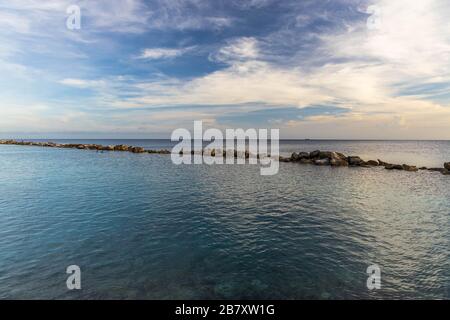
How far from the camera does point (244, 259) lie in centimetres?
1526

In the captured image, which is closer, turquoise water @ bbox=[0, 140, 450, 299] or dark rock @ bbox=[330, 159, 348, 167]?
turquoise water @ bbox=[0, 140, 450, 299]

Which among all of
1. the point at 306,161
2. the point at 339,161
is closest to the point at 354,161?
the point at 339,161

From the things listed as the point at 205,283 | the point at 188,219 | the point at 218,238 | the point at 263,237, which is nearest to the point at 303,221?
the point at 263,237

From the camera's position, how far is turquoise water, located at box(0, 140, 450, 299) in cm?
1253

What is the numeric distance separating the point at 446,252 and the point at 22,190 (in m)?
43.3

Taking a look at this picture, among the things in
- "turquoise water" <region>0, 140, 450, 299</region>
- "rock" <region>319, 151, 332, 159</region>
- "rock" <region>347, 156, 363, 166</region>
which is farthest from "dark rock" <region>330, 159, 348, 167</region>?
"turquoise water" <region>0, 140, 450, 299</region>

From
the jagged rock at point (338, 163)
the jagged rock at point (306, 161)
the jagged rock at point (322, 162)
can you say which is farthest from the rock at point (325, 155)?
the jagged rock at point (306, 161)

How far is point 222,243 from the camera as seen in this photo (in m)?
17.5

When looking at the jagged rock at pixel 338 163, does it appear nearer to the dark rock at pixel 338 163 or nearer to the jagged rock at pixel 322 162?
the dark rock at pixel 338 163

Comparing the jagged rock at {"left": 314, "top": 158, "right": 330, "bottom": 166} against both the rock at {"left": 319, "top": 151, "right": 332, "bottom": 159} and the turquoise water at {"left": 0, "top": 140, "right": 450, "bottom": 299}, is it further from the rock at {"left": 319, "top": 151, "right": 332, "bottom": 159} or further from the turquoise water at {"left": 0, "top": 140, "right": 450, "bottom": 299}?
the turquoise water at {"left": 0, "top": 140, "right": 450, "bottom": 299}

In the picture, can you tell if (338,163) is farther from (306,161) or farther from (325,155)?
(306,161)

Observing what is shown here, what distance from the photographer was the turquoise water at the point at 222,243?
41.1 feet
